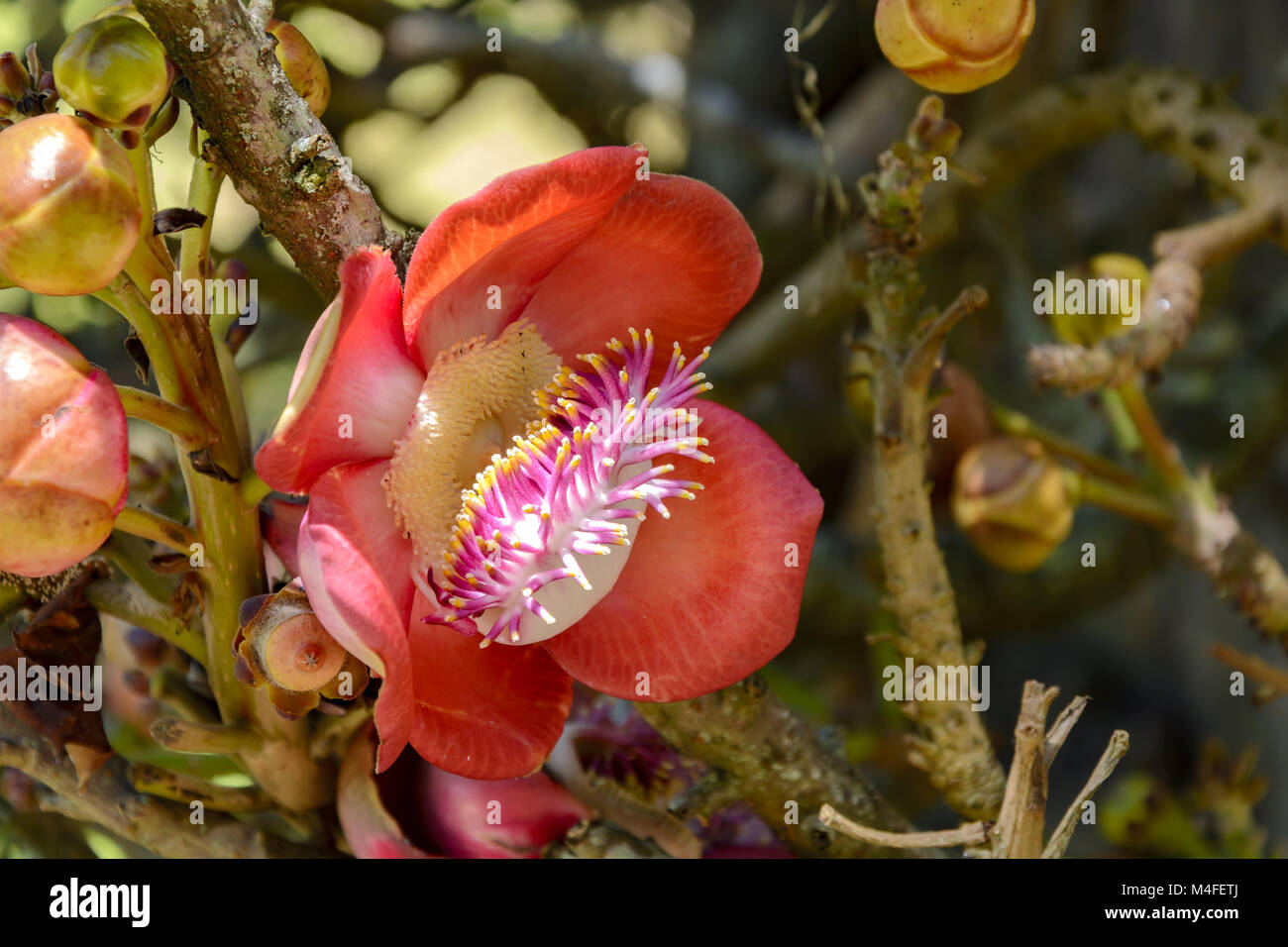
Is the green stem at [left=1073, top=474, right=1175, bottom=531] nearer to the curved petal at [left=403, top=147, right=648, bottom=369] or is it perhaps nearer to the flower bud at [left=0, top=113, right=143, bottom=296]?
the curved petal at [left=403, top=147, right=648, bottom=369]

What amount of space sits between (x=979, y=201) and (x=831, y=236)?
0.44 feet

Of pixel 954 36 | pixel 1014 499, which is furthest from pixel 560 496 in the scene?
pixel 1014 499

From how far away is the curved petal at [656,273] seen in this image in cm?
40

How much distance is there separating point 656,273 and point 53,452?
0.20m

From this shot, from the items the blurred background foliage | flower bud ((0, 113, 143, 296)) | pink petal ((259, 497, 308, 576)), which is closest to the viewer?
flower bud ((0, 113, 143, 296))

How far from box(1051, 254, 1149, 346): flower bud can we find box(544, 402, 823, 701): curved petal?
1.08 ft

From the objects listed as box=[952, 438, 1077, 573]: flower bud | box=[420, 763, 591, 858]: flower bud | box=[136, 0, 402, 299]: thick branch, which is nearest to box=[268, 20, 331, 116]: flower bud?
box=[136, 0, 402, 299]: thick branch

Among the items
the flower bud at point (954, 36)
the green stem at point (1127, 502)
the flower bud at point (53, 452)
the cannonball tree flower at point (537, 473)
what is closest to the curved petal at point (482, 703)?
the cannonball tree flower at point (537, 473)

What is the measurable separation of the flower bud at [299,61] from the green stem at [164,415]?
115mm

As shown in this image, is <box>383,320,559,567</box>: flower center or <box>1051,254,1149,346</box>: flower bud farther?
<box>1051,254,1149,346</box>: flower bud

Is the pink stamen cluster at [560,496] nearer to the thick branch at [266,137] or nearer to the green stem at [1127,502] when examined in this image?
the thick branch at [266,137]

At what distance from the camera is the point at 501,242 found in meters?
0.37

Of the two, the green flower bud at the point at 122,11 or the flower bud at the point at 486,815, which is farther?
the flower bud at the point at 486,815

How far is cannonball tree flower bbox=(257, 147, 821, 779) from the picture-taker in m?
0.35
